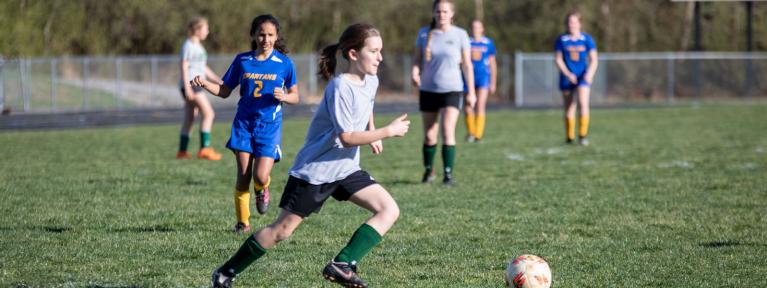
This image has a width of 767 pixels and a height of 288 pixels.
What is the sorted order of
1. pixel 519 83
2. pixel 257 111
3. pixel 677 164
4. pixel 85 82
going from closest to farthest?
pixel 257 111 → pixel 677 164 → pixel 85 82 → pixel 519 83

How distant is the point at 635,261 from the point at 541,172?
504 cm

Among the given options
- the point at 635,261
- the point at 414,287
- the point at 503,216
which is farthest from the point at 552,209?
the point at 414,287

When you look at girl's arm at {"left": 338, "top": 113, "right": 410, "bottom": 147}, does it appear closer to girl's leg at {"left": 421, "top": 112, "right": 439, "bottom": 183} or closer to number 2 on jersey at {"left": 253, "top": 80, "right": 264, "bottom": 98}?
number 2 on jersey at {"left": 253, "top": 80, "right": 264, "bottom": 98}

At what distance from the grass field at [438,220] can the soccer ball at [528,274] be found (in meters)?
0.30

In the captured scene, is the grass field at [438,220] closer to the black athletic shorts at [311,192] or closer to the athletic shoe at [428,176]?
the athletic shoe at [428,176]

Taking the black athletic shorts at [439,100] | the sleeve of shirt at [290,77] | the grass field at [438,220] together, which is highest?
the sleeve of shirt at [290,77]

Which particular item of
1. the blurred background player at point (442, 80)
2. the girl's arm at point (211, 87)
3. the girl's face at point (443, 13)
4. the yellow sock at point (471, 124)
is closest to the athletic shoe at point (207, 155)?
the blurred background player at point (442, 80)

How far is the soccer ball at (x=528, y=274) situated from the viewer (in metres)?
5.02

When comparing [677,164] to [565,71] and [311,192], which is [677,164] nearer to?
[565,71]

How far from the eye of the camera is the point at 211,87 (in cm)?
668

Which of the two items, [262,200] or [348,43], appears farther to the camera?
[262,200]

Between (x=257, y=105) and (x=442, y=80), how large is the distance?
11.2 feet

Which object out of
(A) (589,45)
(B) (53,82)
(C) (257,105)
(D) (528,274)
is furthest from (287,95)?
(B) (53,82)

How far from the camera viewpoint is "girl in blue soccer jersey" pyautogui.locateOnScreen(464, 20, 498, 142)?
15.6 metres
